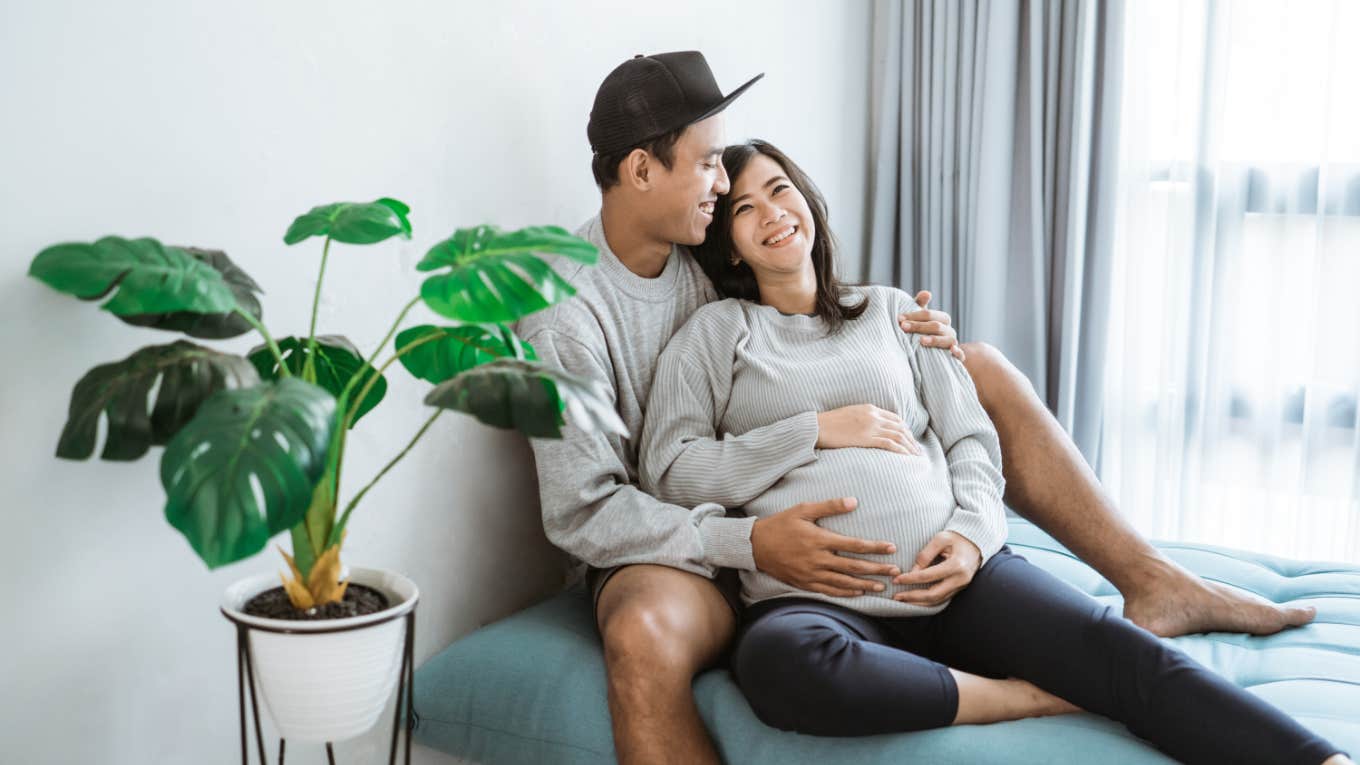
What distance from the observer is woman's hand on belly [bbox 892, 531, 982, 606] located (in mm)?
1602

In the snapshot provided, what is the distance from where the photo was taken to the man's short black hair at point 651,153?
180 centimetres

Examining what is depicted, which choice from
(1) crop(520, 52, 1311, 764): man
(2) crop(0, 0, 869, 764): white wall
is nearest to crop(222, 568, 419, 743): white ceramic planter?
(2) crop(0, 0, 869, 764): white wall

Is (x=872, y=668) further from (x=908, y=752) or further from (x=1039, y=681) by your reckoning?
(x=1039, y=681)

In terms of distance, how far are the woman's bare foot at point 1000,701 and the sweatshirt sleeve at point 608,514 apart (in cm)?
36

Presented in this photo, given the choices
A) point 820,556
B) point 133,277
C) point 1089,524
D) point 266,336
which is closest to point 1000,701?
point 820,556

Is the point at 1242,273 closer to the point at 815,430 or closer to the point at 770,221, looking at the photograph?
the point at 770,221

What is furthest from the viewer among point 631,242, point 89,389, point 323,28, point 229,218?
point 631,242

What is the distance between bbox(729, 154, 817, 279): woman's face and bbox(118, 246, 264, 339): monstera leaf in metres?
0.93

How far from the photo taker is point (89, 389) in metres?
1.03

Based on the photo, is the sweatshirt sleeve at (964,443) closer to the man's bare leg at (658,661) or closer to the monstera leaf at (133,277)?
the man's bare leg at (658,661)

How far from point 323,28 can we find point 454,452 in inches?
26.0

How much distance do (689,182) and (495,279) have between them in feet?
2.54

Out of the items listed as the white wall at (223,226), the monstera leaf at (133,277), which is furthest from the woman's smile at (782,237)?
the monstera leaf at (133,277)

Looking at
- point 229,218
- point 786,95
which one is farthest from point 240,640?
point 786,95
